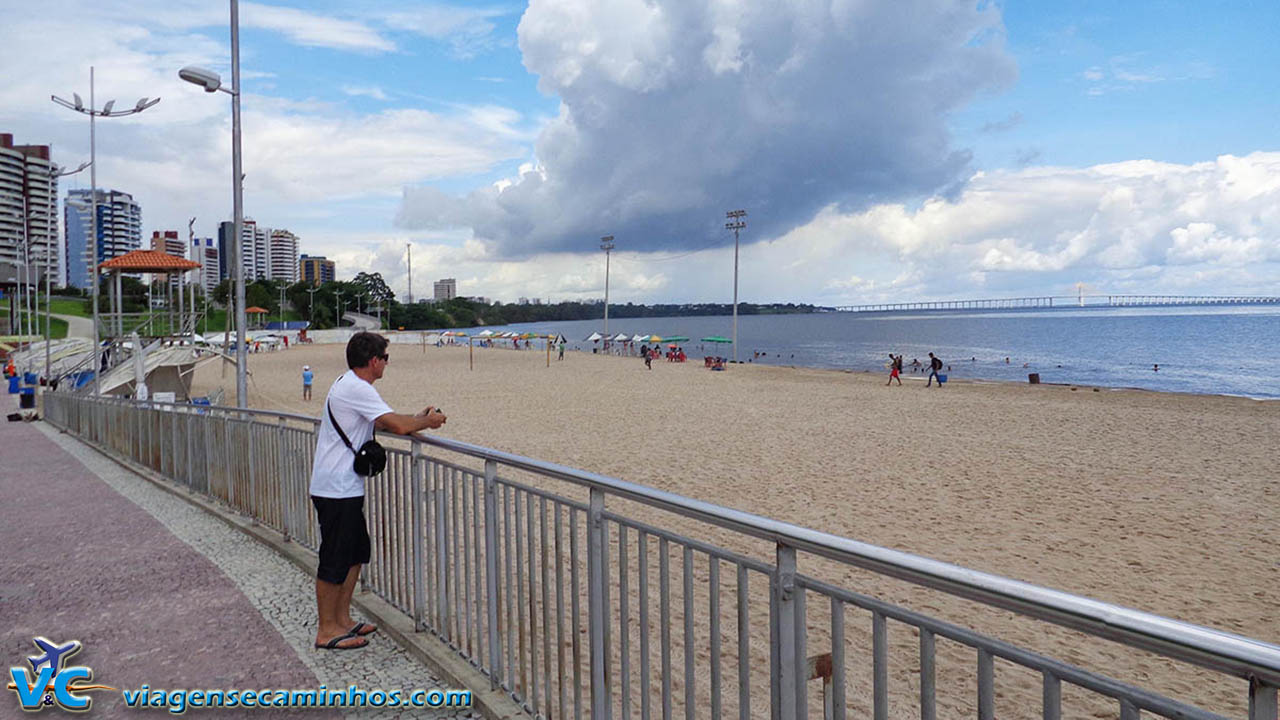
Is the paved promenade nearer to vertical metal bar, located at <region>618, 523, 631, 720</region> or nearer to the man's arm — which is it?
vertical metal bar, located at <region>618, 523, 631, 720</region>

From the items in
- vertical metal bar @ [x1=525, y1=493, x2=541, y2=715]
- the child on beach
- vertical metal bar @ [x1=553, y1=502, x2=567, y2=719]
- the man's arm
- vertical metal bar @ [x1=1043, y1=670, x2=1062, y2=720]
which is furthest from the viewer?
the child on beach

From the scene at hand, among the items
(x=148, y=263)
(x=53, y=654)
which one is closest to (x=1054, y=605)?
(x=53, y=654)

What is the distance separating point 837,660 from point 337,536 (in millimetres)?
3023

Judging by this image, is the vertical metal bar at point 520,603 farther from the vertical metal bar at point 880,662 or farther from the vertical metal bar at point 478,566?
the vertical metal bar at point 880,662

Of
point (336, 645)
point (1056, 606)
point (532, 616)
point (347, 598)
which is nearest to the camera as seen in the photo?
point (1056, 606)

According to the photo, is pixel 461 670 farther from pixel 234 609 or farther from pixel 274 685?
pixel 234 609

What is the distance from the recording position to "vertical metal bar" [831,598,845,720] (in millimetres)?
2004

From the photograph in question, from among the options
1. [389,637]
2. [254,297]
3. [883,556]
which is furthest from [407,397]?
[254,297]

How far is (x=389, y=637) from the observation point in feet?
14.4

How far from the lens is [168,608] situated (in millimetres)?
4930

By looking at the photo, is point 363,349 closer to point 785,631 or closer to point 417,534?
point 417,534

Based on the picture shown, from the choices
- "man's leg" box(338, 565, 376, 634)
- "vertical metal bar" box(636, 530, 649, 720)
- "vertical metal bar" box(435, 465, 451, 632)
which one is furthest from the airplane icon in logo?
"vertical metal bar" box(636, 530, 649, 720)

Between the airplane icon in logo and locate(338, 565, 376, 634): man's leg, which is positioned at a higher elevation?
locate(338, 565, 376, 634): man's leg

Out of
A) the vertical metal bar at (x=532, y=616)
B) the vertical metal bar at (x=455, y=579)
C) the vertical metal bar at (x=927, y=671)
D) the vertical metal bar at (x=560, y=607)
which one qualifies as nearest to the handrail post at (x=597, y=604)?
the vertical metal bar at (x=560, y=607)
